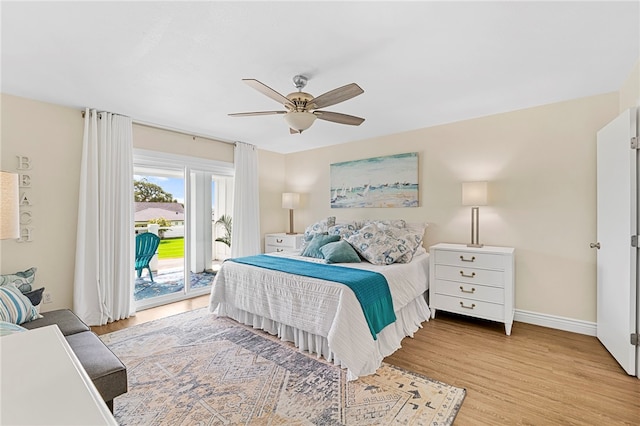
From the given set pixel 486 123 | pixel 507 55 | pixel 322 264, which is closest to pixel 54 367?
pixel 322 264

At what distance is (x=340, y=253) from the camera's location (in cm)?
328

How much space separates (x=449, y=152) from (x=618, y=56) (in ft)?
5.62

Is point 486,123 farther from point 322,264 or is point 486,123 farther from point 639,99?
point 322,264

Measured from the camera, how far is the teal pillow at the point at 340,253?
3.25 metres

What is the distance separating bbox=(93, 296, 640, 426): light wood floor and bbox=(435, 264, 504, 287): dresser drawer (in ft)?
1.68

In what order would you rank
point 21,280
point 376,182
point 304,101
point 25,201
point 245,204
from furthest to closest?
point 245,204, point 376,182, point 25,201, point 21,280, point 304,101

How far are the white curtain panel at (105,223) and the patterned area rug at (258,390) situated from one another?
0.77 m

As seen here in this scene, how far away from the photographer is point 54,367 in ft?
2.54

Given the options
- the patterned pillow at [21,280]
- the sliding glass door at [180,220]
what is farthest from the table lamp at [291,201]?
the patterned pillow at [21,280]

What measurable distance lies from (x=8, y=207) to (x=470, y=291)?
3734mm

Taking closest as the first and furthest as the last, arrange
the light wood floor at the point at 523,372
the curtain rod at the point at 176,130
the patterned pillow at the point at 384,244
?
the light wood floor at the point at 523,372, the patterned pillow at the point at 384,244, the curtain rod at the point at 176,130

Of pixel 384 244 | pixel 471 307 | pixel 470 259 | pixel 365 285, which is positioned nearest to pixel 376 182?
pixel 384 244

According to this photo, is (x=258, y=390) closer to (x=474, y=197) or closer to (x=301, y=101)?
(x=301, y=101)

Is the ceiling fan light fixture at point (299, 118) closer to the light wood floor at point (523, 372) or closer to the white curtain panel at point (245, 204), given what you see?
the light wood floor at point (523, 372)
